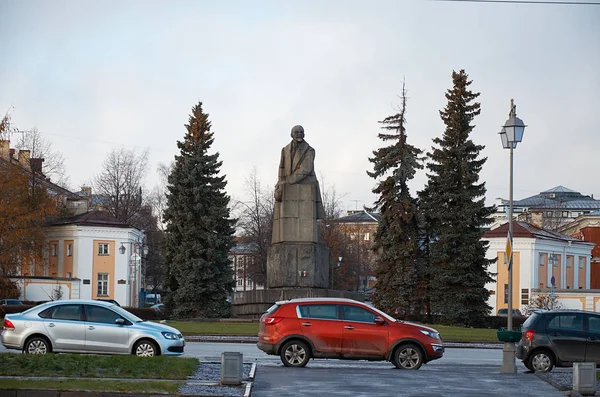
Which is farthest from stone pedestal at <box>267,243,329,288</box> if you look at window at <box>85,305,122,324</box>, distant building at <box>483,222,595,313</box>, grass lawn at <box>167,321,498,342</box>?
distant building at <box>483,222,595,313</box>

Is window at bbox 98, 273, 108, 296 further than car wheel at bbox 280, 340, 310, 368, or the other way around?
window at bbox 98, 273, 108, 296

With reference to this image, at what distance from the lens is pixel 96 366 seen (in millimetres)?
19234

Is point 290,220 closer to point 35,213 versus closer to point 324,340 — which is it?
point 324,340

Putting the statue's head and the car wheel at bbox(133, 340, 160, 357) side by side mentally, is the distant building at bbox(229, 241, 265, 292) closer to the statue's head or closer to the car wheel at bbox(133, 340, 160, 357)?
the statue's head

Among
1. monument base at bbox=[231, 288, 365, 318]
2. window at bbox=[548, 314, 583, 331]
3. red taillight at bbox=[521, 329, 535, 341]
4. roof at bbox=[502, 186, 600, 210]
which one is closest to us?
red taillight at bbox=[521, 329, 535, 341]

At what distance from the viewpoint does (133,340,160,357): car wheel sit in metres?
22.5

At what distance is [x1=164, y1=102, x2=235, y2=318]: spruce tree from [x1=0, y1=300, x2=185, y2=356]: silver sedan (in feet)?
118

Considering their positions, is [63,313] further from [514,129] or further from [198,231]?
→ [198,231]

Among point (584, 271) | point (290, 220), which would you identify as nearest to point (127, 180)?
point (584, 271)

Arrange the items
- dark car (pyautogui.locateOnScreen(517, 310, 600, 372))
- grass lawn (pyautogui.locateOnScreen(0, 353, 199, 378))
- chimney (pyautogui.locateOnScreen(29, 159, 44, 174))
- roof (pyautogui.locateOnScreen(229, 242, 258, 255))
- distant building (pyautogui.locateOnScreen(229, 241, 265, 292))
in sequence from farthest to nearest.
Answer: distant building (pyautogui.locateOnScreen(229, 241, 265, 292))
roof (pyautogui.locateOnScreen(229, 242, 258, 255))
chimney (pyautogui.locateOnScreen(29, 159, 44, 174))
dark car (pyautogui.locateOnScreen(517, 310, 600, 372))
grass lawn (pyautogui.locateOnScreen(0, 353, 199, 378))

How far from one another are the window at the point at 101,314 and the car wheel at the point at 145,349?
0.79 meters

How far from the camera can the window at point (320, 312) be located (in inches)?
891

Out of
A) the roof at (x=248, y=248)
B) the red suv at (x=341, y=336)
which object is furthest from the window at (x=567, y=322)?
the roof at (x=248, y=248)

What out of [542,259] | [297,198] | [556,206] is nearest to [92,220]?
[542,259]
